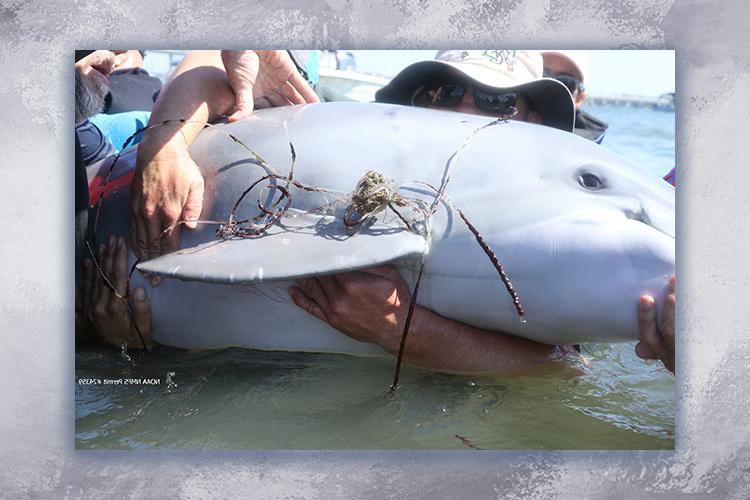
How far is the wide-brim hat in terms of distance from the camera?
3193 millimetres

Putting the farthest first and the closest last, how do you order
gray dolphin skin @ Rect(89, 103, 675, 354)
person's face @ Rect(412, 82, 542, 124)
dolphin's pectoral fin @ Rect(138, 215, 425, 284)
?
1. person's face @ Rect(412, 82, 542, 124)
2. gray dolphin skin @ Rect(89, 103, 675, 354)
3. dolphin's pectoral fin @ Rect(138, 215, 425, 284)

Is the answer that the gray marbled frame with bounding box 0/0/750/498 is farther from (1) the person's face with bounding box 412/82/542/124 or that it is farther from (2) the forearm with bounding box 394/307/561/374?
(2) the forearm with bounding box 394/307/561/374

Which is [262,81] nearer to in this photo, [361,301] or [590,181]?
[361,301]

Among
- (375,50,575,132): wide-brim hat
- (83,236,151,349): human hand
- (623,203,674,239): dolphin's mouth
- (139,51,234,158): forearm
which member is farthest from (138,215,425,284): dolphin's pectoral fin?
(623,203,674,239): dolphin's mouth

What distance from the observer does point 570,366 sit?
338 centimetres

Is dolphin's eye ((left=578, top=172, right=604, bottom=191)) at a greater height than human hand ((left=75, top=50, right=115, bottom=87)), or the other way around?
human hand ((left=75, top=50, right=115, bottom=87))

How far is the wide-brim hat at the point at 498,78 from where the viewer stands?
319cm

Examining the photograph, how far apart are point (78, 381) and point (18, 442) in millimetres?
289

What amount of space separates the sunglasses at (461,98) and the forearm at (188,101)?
0.72 meters

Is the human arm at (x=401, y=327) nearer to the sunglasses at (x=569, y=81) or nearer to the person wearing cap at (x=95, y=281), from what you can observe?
the person wearing cap at (x=95, y=281)

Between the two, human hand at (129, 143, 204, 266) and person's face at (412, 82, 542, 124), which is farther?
person's face at (412, 82, 542, 124)

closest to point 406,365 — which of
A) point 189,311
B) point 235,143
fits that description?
point 189,311

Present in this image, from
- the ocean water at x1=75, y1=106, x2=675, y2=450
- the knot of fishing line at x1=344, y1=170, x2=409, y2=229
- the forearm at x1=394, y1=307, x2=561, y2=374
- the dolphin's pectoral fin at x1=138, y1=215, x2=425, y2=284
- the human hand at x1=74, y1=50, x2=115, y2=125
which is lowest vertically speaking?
the ocean water at x1=75, y1=106, x2=675, y2=450

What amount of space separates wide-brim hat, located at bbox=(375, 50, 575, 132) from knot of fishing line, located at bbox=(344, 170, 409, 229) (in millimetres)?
387
